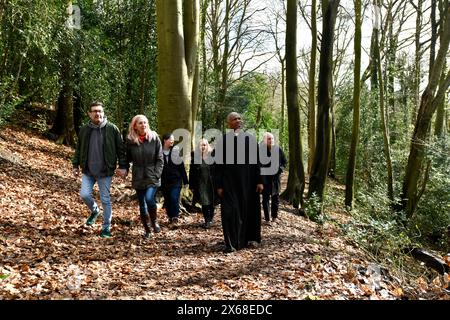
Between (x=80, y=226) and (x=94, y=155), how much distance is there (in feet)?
4.80

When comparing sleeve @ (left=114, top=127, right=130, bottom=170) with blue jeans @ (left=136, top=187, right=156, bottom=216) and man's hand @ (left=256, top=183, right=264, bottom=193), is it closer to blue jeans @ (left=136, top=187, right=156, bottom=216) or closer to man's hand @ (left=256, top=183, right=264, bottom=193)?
blue jeans @ (left=136, top=187, right=156, bottom=216)

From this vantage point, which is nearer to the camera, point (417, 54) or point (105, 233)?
point (105, 233)

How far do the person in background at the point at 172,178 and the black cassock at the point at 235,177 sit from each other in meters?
1.54

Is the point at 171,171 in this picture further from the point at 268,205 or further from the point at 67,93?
the point at 67,93

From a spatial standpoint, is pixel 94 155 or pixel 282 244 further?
pixel 282 244

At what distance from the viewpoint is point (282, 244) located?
23.1 ft

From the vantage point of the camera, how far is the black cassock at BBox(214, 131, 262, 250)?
20.4ft

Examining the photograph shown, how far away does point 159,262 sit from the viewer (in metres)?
5.50

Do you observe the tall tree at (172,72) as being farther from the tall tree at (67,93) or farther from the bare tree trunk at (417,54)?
the bare tree trunk at (417,54)

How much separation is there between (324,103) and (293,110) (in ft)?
3.15

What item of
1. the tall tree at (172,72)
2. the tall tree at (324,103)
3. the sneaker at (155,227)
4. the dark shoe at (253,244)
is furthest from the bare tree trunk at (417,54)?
the sneaker at (155,227)

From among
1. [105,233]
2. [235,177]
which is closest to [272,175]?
[235,177]

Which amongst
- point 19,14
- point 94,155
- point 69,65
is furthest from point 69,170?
point 94,155
